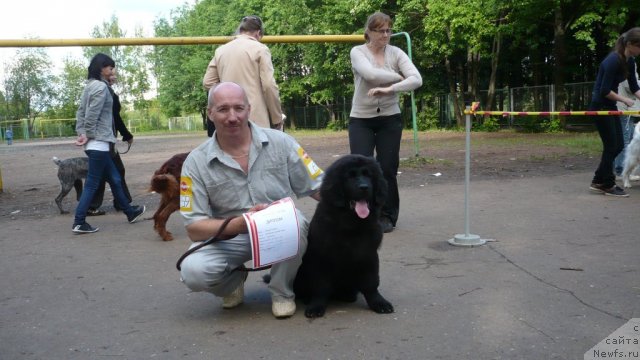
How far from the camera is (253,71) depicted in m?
6.25

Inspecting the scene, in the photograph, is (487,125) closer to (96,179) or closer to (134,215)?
(134,215)

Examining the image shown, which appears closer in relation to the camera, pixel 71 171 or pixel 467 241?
→ pixel 467 241

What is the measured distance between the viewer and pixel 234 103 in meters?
3.74

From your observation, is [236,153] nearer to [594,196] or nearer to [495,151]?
[594,196]

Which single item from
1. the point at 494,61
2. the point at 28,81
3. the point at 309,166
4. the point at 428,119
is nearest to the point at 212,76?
the point at 309,166

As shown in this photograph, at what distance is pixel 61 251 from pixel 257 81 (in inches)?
111

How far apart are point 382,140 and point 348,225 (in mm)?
2945

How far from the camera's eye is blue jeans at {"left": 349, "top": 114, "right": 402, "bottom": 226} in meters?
6.41

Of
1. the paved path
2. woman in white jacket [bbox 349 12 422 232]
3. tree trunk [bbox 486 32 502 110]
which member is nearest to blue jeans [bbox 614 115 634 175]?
the paved path

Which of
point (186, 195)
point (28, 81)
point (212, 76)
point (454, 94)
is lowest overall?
point (186, 195)

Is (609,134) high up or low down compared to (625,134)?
up

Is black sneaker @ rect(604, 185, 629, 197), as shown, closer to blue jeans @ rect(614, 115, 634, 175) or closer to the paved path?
the paved path

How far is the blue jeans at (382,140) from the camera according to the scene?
6406 mm

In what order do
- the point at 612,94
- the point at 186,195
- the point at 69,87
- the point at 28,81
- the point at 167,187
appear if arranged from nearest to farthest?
the point at 186,195 → the point at 167,187 → the point at 612,94 → the point at 28,81 → the point at 69,87
